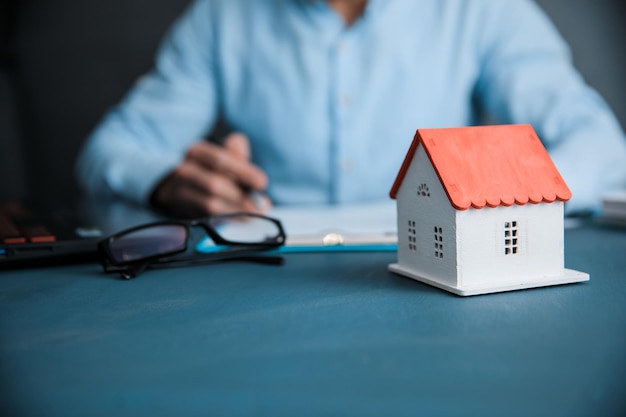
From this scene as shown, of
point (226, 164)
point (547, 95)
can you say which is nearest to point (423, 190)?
point (226, 164)

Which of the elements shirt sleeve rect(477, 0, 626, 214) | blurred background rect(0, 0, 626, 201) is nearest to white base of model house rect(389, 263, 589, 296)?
shirt sleeve rect(477, 0, 626, 214)

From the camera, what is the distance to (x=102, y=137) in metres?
1.53

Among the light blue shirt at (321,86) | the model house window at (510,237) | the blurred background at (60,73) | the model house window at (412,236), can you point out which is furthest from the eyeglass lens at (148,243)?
the blurred background at (60,73)

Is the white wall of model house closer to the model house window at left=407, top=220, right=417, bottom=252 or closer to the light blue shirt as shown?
the model house window at left=407, top=220, right=417, bottom=252

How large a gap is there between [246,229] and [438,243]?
0.39 meters

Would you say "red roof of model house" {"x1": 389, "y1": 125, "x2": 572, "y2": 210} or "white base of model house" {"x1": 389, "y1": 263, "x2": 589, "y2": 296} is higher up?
"red roof of model house" {"x1": 389, "y1": 125, "x2": 572, "y2": 210}

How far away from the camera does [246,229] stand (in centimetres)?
94

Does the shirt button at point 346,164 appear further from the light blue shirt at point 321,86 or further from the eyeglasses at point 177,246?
the eyeglasses at point 177,246

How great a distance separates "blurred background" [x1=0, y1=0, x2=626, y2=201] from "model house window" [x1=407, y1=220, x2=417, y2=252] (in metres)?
1.05

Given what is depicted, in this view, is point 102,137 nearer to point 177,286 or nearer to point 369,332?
point 177,286

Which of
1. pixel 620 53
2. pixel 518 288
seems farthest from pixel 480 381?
pixel 620 53

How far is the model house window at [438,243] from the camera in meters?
0.62

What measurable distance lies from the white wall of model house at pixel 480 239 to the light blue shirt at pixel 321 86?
0.76m

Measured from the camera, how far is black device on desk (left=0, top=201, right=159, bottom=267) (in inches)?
31.3
